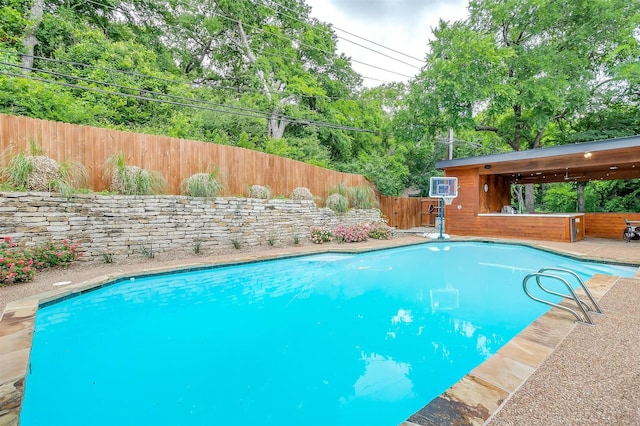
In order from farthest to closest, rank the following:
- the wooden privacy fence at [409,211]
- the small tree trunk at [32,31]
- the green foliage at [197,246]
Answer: the wooden privacy fence at [409,211] < the small tree trunk at [32,31] < the green foliage at [197,246]

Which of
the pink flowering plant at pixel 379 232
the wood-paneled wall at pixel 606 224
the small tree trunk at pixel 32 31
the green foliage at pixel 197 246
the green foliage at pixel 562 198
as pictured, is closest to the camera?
the green foliage at pixel 197 246

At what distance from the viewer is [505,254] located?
289 inches

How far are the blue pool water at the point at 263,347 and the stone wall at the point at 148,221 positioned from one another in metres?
1.56

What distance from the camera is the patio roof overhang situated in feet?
24.4

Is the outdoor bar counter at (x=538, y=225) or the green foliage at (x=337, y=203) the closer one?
the outdoor bar counter at (x=538, y=225)

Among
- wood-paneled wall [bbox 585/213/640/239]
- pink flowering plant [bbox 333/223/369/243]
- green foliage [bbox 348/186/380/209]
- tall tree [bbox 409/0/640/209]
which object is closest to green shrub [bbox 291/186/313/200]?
pink flowering plant [bbox 333/223/369/243]

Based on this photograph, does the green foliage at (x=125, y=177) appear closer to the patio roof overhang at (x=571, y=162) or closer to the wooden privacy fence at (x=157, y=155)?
the wooden privacy fence at (x=157, y=155)

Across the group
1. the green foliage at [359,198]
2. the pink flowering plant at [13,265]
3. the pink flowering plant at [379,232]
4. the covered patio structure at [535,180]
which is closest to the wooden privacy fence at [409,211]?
the green foliage at [359,198]

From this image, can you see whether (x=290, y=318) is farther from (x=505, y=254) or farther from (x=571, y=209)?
(x=571, y=209)

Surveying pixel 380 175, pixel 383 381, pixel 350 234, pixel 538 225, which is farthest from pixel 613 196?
pixel 383 381

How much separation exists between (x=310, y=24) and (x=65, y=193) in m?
13.8

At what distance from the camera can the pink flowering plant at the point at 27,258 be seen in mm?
3967

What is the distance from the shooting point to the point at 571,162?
27.3 ft

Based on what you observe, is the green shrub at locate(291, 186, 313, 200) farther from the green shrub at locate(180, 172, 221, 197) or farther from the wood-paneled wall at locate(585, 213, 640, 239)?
the wood-paneled wall at locate(585, 213, 640, 239)
